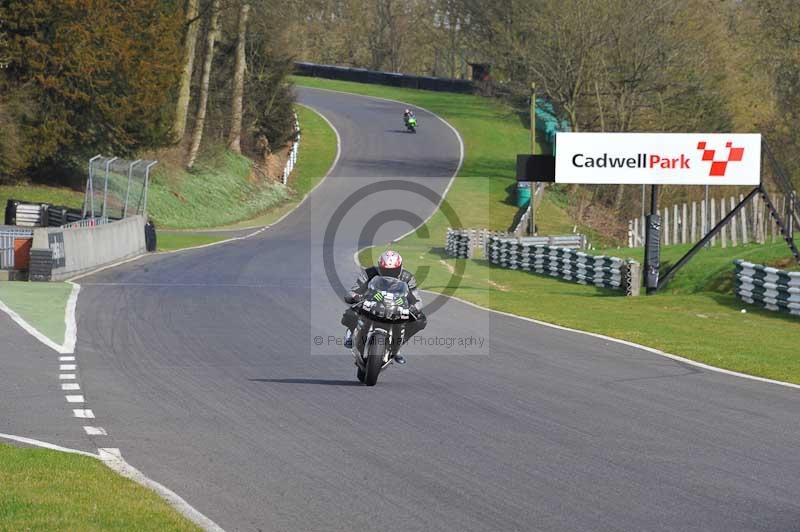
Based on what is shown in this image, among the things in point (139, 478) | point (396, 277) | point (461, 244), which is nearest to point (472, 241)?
point (461, 244)

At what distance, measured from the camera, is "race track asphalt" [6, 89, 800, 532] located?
26.6 ft

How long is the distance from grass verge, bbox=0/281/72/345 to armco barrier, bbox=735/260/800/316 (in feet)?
48.7

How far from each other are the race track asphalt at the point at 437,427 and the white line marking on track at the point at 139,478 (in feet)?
0.36

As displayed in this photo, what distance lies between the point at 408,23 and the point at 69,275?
3643 inches

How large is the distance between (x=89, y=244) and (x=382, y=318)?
21416 mm

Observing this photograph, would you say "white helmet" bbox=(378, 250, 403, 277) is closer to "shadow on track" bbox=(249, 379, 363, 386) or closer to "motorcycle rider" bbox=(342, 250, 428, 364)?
"motorcycle rider" bbox=(342, 250, 428, 364)

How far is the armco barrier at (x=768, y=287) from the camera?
83.5 ft

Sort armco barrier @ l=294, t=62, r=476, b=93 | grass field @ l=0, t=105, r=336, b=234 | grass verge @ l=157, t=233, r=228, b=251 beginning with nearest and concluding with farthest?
grass verge @ l=157, t=233, r=228, b=251 → grass field @ l=0, t=105, r=336, b=234 → armco barrier @ l=294, t=62, r=476, b=93

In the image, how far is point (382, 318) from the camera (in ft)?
44.7

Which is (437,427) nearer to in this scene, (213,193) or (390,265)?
(390,265)

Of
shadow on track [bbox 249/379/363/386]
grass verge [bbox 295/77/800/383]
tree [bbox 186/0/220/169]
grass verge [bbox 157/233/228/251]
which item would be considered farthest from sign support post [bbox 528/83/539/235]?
shadow on track [bbox 249/379/363/386]

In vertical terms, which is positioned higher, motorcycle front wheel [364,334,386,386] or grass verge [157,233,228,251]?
motorcycle front wheel [364,334,386,386]

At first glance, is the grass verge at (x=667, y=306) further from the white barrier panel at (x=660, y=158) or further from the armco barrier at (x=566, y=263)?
the white barrier panel at (x=660, y=158)

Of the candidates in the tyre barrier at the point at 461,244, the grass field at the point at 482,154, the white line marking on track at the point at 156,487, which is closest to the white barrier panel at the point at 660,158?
the tyre barrier at the point at 461,244
